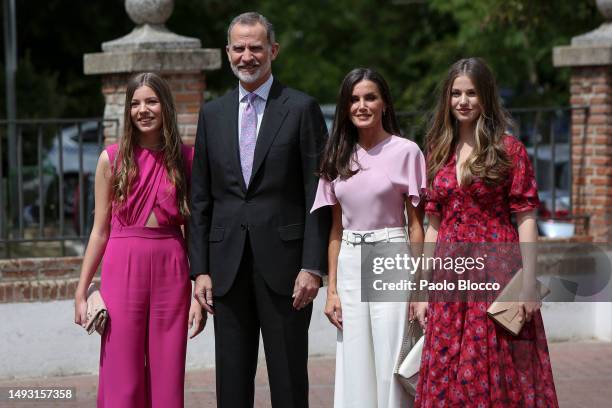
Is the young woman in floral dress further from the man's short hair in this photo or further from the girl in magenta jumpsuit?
the girl in magenta jumpsuit

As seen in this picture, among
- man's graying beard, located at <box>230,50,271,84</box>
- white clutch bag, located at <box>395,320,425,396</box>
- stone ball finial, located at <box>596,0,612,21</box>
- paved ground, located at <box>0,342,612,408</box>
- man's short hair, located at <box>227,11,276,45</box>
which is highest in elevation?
stone ball finial, located at <box>596,0,612,21</box>

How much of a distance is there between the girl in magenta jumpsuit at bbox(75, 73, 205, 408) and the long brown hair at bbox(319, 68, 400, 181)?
705mm

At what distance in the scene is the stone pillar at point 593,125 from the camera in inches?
385

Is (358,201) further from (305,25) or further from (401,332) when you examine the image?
(305,25)

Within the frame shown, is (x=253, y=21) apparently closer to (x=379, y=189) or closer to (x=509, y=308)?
(x=379, y=189)

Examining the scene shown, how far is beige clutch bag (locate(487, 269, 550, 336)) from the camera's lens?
201 inches

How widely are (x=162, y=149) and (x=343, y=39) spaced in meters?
22.7

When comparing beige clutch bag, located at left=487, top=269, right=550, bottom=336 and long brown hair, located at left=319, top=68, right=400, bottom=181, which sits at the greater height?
long brown hair, located at left=319, top=68, right=400, bottom=181

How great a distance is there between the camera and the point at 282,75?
83.7 ft

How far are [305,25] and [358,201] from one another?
2185 centimetres

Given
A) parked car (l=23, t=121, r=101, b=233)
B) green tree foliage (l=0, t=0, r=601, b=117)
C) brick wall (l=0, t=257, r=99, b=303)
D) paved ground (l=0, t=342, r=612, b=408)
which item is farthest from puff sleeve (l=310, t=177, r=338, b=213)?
green tree foliage (l=0, t=0, r=601, b=117)

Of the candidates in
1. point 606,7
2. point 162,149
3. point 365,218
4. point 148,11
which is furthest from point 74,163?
point 365,218

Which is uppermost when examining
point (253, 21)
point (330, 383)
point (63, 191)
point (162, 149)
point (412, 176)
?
point (253, 21)

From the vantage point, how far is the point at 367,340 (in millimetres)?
5332
